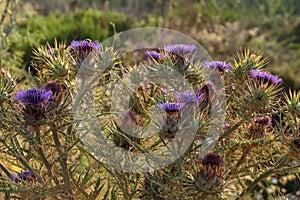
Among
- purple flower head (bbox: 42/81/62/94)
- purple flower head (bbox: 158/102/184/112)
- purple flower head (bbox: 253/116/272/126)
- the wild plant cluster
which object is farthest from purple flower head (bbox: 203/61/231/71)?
purple flower head (bbox: 42/81/62/94)

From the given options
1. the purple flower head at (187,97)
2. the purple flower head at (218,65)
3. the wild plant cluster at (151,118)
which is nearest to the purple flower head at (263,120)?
the wild plant cluster at (151,118)

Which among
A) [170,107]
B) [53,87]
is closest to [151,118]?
[170,107]

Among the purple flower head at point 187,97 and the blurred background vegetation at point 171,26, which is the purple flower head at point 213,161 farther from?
the blurred background vegetation at point 171,26

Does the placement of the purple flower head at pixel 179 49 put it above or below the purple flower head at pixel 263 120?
above

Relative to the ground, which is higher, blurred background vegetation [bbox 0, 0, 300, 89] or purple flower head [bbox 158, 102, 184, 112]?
blurred background vegetation [bbox 0, 0, 300, 89]

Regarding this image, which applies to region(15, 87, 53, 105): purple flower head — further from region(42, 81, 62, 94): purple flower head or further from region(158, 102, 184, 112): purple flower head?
region(158, 102, 184, 112): purple flower head

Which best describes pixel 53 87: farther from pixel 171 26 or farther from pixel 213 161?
pixel 171 26

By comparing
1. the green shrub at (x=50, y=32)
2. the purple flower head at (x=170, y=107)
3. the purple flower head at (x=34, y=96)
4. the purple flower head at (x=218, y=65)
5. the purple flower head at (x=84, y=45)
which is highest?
the green shrub at (x=50, y=32)
